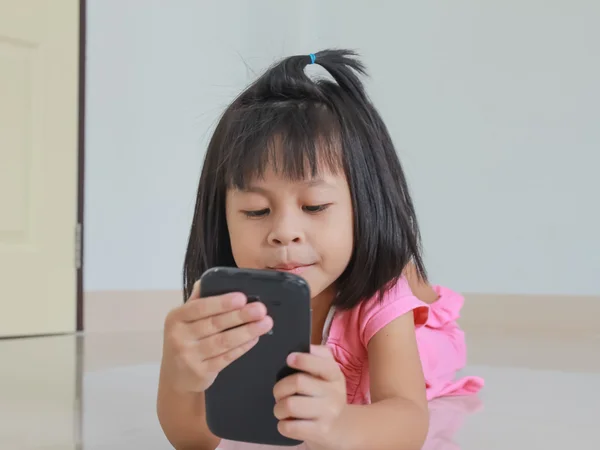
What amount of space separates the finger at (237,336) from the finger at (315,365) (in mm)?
30

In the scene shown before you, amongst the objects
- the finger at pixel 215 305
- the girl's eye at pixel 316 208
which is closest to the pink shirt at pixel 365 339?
the girl's eye at pixel 316 208

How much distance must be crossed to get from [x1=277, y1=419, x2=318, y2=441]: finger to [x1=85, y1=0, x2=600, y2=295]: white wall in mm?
1480

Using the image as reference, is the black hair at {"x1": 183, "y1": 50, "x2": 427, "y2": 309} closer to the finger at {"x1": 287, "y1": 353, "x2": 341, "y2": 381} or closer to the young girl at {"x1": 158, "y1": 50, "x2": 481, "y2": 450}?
the young girl at {"x1": 158, "y1": 50, "x2": 481, "y2": 450}

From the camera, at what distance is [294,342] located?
48cm

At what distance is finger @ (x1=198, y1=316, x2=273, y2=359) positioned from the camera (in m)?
0.46

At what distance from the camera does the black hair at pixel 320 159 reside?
24.6 inches

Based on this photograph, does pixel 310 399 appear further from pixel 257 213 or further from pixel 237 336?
pixel 257 213

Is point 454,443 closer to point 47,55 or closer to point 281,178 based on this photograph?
point 281,178

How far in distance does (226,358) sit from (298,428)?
0.23ft

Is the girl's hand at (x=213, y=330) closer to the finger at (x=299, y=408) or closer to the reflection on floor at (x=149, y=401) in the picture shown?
the finger at (x=299, y=408)

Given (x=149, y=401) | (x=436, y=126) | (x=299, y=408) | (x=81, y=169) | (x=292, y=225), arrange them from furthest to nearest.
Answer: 1. (x=436, y=126)
2. (x=81, y=169)
3. (x=149, y=401)
4. (x=292, y=225)
5. (x=299, y=408)

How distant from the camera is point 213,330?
0.47 meters

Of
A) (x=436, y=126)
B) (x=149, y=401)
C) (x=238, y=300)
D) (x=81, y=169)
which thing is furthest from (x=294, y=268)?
(x=436, y=126)

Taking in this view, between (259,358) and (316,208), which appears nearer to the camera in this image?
(259,358)
